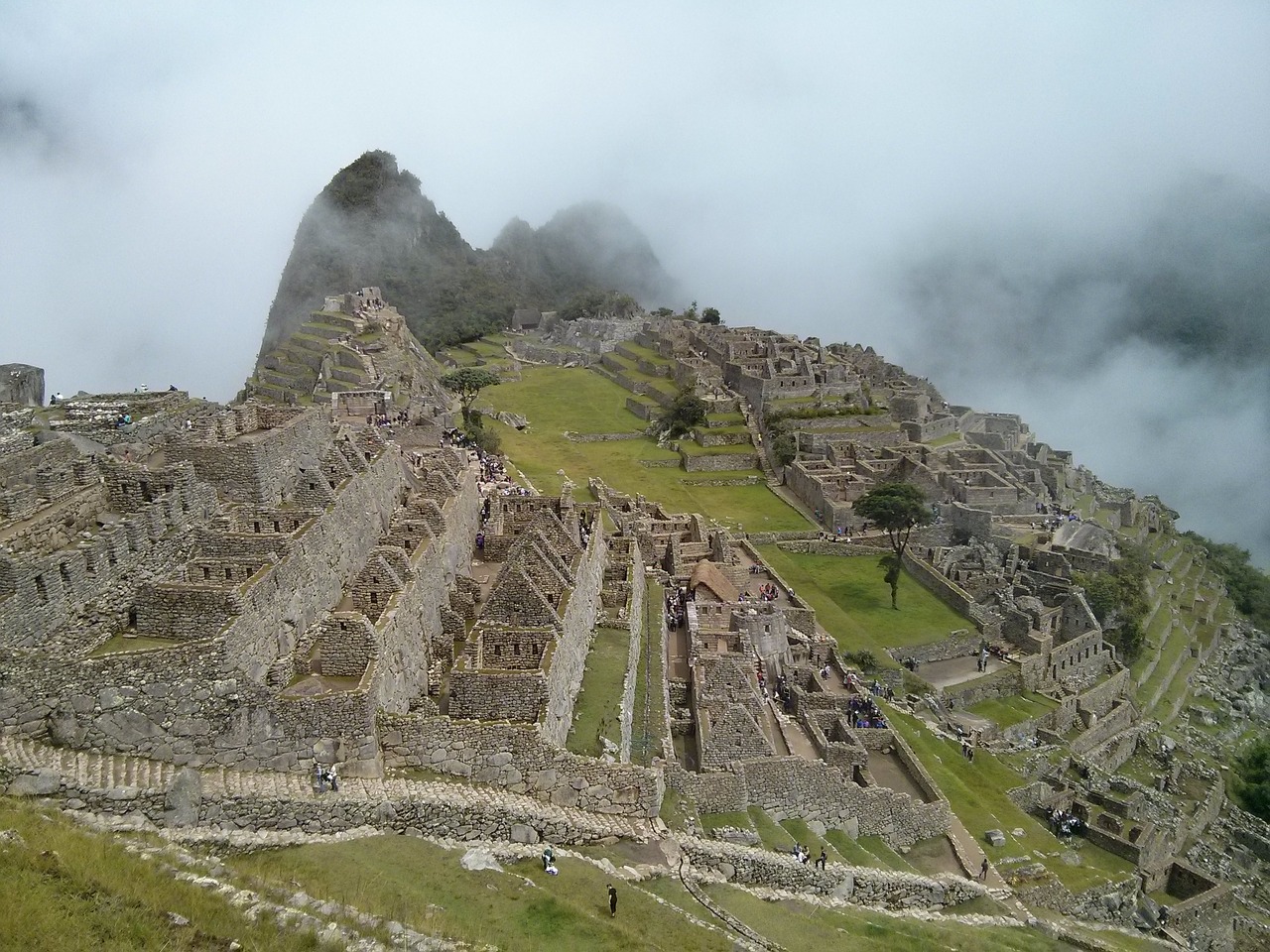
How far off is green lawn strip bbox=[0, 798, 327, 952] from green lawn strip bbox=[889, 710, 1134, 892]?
2170cm

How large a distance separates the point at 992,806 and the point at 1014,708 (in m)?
10.5

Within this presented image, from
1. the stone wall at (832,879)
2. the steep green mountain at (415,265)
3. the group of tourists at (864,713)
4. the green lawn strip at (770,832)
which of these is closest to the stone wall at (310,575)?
the stone wall at (832,879)

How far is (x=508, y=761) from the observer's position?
16.7 metres

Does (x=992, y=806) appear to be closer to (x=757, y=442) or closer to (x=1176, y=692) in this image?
(x=1176, y=692)

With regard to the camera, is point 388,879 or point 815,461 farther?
point 815,461

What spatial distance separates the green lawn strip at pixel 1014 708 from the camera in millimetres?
37750

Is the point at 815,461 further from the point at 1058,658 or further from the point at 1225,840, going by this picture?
the point at 1225,840

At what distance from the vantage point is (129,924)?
9.96m

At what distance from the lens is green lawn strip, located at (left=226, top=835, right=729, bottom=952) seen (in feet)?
41.6

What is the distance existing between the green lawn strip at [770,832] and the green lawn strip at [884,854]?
107 inches

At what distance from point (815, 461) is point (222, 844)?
52070 mm

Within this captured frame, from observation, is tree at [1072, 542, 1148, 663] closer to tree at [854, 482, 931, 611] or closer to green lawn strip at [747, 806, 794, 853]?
tree at [854, 482, 931, 611]

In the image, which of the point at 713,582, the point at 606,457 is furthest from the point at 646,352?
the point at 713,582

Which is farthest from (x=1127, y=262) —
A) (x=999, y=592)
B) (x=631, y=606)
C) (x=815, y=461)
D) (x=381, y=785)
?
(x=381, y=785)
